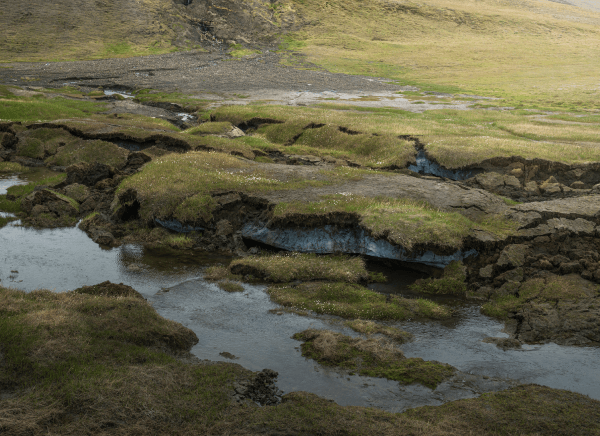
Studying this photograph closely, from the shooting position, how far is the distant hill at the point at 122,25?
121375 millimetres

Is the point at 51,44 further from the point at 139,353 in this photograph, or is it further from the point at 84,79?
the point at 139,353

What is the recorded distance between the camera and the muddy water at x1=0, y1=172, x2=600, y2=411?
47.7ft

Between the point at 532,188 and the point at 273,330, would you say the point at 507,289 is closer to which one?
the point at 273,330

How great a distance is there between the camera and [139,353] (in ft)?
46.6

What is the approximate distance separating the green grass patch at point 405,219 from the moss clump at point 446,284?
1409 millimetres

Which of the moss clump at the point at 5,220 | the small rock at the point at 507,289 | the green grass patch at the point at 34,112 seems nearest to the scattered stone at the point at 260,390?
the small rock at the point at 507,289

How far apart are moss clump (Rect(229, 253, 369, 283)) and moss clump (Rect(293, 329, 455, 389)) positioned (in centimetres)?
561

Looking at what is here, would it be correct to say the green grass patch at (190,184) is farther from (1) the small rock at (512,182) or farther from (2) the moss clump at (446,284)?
(1) the small rock at (512,182)

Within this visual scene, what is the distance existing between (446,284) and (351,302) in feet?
16.7

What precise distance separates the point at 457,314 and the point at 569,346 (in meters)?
4.25

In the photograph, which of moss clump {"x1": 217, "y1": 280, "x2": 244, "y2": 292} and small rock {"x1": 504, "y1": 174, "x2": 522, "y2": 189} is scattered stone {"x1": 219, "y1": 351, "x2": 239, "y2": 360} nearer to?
moss clump {"x1": 217, "y1": 280, "x2": 244, "y2": 292}

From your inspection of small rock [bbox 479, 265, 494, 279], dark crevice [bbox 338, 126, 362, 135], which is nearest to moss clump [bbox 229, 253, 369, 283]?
small rock [bbox 479, 265, 494, 279]

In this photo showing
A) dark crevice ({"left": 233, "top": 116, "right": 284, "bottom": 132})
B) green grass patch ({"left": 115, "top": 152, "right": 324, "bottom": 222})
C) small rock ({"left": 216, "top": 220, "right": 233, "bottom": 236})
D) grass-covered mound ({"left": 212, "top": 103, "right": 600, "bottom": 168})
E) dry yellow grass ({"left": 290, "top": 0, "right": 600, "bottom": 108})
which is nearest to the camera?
small rock ({"left": 216, "top": 220, "right": 233, "bottom": 236})

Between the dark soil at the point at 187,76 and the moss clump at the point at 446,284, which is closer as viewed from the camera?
the moss clump at the point at 446,284
